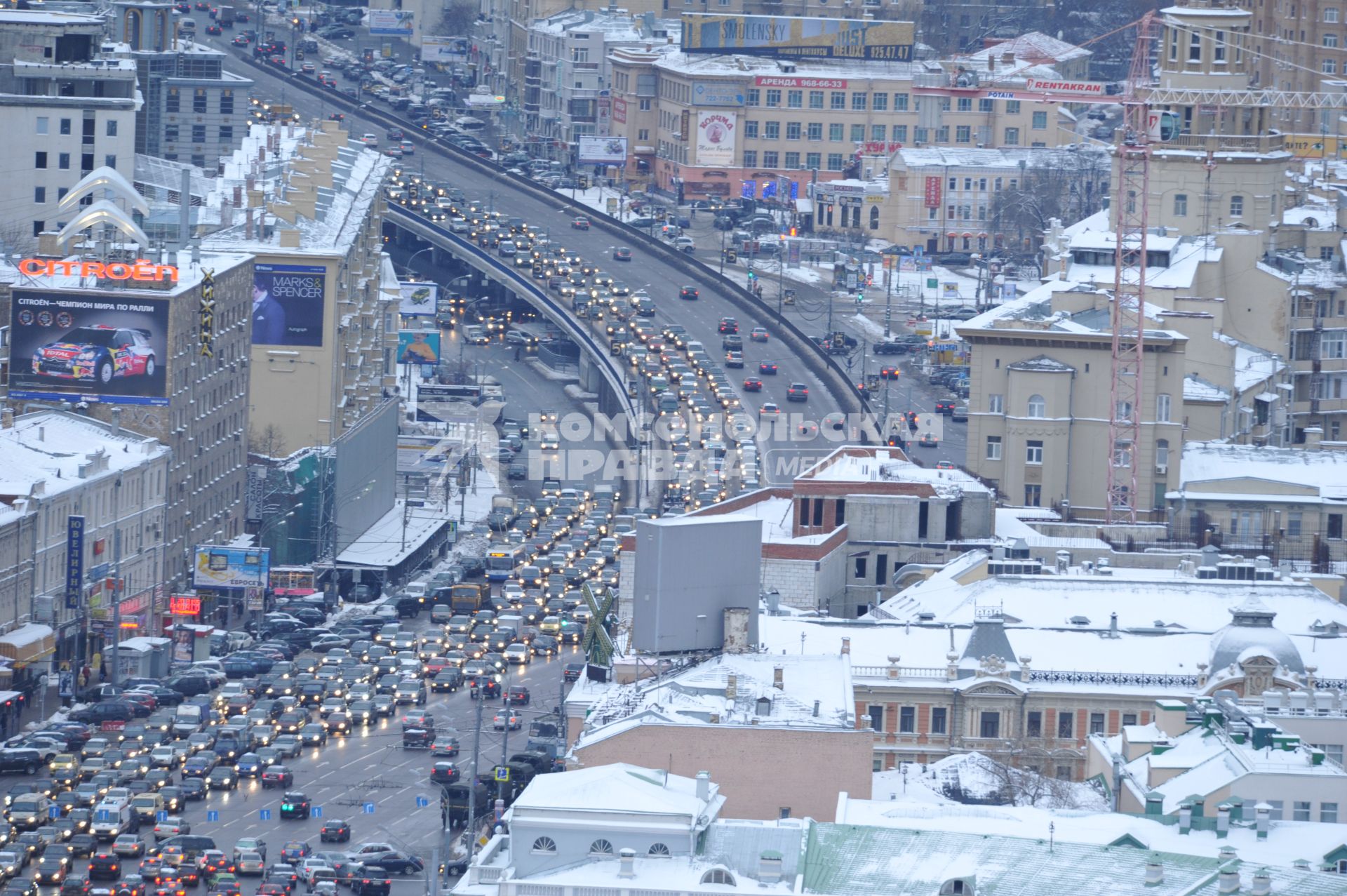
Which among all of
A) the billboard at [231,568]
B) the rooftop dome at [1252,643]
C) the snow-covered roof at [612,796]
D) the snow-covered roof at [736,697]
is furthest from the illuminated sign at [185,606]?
the snow-covered roof at [612,796]

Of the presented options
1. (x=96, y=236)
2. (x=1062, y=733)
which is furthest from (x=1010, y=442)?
(x=1062, y=733)

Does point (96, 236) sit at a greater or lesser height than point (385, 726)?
greater

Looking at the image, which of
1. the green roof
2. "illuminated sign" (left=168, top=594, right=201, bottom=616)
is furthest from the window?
"illuminated sign" (left=168, top=594, right=201, bottom=616)

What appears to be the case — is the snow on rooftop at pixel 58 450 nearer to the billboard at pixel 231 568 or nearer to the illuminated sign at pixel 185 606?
the billboard at pixel 231 568

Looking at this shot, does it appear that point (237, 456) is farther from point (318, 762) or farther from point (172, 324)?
point (318, 762)

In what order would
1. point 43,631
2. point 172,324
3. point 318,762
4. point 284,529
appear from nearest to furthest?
point 318,762, point 43,631, point 172,324, point 284,529

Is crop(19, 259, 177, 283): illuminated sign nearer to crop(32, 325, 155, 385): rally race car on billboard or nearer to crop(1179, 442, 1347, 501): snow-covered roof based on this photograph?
crop(32, 325, 155, 385): rally race car on billboard

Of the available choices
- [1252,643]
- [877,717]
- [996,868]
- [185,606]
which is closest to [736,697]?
[877,717]
